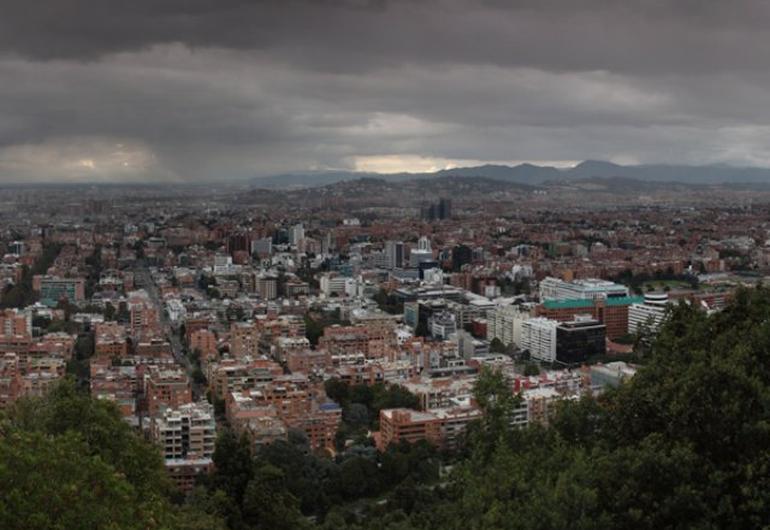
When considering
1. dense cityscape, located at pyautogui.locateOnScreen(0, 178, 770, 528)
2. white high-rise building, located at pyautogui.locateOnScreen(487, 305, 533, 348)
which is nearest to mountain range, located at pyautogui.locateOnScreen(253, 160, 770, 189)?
dense cityscape, located at pyautogui.locateOnScreen(0, 178, 770, 528)

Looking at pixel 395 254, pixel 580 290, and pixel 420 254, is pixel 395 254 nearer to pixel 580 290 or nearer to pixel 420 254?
pixel 420 254

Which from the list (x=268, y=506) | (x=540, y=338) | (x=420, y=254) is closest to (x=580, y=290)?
(x=540, y=338)

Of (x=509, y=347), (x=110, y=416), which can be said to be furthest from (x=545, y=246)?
(x=110, y=416)

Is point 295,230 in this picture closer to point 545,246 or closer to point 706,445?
point 545,246

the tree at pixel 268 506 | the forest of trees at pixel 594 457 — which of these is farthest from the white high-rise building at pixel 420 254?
the forest of trees at pixel 594 457

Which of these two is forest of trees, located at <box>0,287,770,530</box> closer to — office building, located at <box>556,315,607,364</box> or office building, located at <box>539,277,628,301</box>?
office building, located at <box>556,315,607,364</box>

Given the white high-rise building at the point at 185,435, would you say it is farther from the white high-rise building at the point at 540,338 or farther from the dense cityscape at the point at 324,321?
the white high-rise building at the point at 540,338
